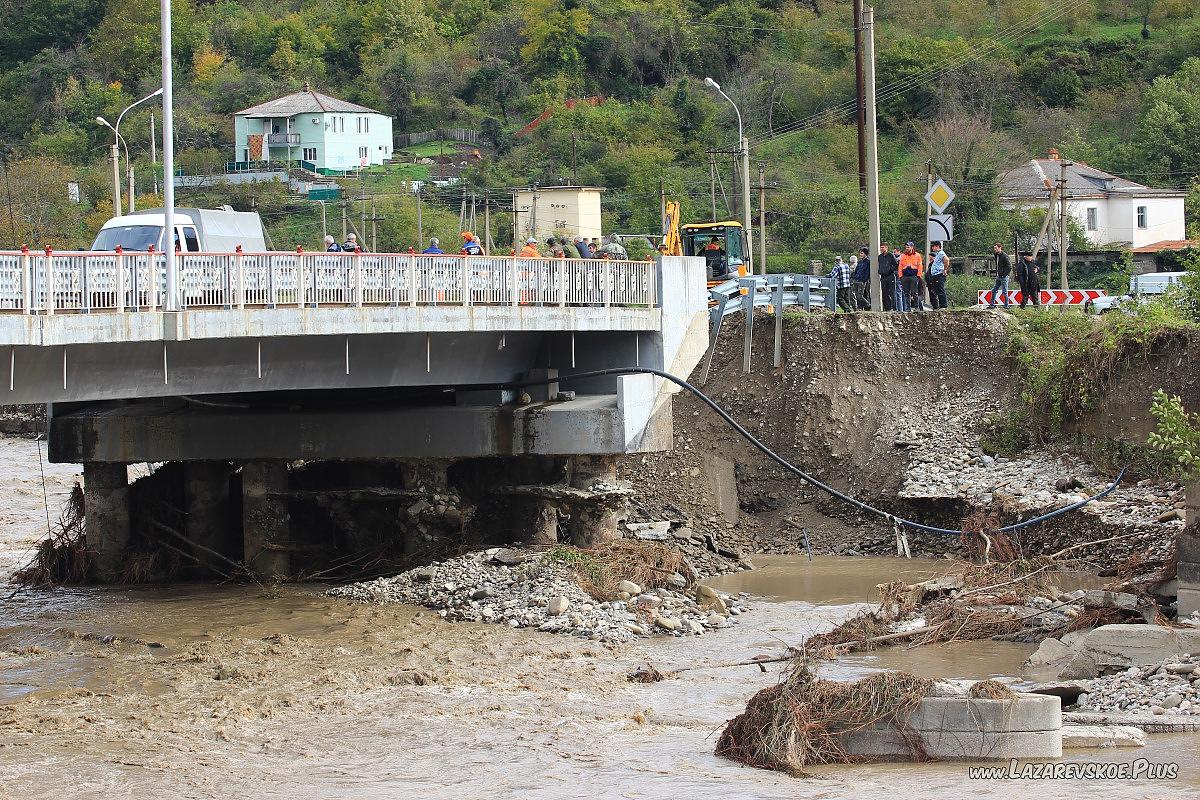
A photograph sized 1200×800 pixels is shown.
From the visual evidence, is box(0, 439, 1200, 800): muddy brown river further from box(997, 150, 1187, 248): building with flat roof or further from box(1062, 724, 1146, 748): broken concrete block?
box(997, 150, 1187, 248): building with flat roof

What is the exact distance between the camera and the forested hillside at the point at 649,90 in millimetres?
72062

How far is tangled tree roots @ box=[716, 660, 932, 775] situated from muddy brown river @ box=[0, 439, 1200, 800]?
261mm

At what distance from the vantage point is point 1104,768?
540 inches

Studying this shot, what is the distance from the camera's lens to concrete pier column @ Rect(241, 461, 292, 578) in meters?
27.4

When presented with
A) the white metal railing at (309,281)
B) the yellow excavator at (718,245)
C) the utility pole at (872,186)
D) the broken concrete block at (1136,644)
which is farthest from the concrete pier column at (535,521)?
the yellow excavator at (718,245)

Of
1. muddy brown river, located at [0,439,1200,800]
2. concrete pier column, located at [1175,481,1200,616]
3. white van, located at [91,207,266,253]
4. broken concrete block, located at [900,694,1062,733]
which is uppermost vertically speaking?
white van, located at [91,207,266,253]

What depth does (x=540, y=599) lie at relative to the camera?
2303cm

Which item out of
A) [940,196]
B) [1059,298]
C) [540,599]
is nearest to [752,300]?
[940,196]

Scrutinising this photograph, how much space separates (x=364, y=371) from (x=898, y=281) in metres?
13.9

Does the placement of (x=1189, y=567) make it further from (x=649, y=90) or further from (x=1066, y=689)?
(x=649, y=90)

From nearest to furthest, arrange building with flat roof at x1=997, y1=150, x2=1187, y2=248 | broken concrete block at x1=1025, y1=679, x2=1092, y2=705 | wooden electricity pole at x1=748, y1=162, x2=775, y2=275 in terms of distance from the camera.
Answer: broken concrete block at x1=1025, y1=679, x2=1092, y2=705, wooden electricity pole at x1=748, y1=162, x2=775, y2=275, building with flat roof at x1=997, y1=150, x2=1187, y2=248

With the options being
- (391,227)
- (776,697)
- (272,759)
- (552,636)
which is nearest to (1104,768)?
(776,697)

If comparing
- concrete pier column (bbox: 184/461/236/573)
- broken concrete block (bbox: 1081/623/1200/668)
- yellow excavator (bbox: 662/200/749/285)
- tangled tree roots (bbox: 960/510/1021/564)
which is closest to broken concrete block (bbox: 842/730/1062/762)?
broken concrete block (bbox: 1081/623/1200/668)

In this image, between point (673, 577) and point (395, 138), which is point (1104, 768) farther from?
point (395, 138)
